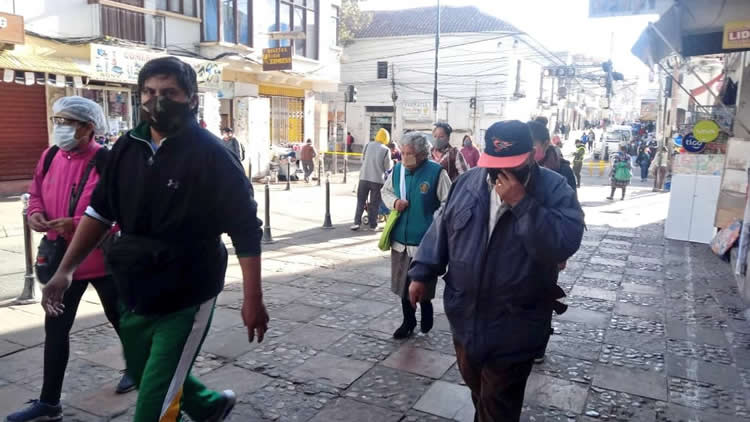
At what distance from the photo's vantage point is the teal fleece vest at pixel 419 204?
4609 mm

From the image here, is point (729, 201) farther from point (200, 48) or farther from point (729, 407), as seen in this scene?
point (200, 48)

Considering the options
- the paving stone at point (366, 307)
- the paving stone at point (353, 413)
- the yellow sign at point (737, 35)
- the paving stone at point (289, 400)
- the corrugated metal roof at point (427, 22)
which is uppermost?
the corrugated metal roof at point (427, 22)

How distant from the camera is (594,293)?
649cm

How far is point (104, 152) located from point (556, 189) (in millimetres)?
2478

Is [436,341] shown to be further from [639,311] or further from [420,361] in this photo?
[639,311]

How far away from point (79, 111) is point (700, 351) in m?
→ 5.02

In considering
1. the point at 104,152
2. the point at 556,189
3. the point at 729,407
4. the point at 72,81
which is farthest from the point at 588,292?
the point at 72,81

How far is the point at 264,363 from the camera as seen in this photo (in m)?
4.21

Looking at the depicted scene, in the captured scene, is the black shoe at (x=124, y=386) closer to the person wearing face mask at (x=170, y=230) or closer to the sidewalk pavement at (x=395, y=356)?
the sidewalk pavement at (x=395, y=356)

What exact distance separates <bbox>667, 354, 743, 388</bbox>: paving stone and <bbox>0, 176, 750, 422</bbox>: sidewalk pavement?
0.01 m

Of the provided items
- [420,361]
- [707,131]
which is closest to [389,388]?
[420,361]

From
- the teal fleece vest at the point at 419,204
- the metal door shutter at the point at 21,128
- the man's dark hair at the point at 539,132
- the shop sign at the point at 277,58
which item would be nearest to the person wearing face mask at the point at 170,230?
the teal fleece vest at the point at 419,204

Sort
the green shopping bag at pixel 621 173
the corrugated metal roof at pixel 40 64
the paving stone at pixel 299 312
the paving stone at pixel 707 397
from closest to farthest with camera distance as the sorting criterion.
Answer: the paving stone at pixel 707 397
the paving stone at pixel 299 312
the corrugated metal roof at pixel 40 64
the green shopping bag at pixel 621 173

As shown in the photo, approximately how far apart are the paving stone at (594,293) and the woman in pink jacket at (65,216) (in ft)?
16.6
